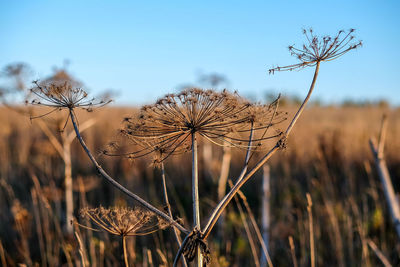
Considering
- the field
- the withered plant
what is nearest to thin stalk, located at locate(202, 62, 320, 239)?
the withered plant

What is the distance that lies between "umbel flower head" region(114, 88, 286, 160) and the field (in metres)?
2.46

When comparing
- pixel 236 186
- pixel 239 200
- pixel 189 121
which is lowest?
pixel 239 200

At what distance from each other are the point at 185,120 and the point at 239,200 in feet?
15.8

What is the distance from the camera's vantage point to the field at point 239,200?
3904 millimetres

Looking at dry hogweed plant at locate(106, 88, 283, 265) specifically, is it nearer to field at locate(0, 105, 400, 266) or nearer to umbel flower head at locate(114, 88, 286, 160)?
umbel flower head at locate(114, 88, 286, 160)

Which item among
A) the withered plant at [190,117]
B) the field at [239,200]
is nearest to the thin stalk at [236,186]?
the withered plant at [190,117]

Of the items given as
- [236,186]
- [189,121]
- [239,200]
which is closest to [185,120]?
[189,121]

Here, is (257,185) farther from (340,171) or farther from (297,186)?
(340,171)

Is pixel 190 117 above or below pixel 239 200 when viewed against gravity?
above

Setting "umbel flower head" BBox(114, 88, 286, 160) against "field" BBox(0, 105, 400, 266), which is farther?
"field" BBox(0, 105, 400, 266)

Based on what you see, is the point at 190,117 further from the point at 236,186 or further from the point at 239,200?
the point at 239,200

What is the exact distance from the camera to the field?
3904 millimetres

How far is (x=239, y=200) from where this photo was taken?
585cm

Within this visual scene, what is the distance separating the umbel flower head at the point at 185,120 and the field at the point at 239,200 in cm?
246
